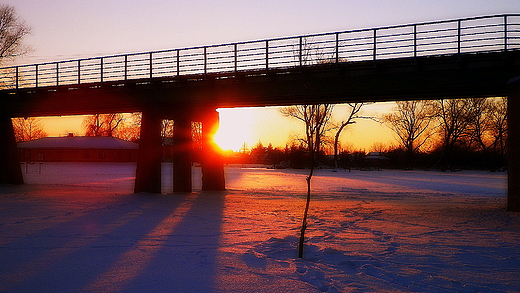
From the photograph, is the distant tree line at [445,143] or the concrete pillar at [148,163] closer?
the concrete pillar at [148,163]

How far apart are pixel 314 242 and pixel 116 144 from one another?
6362cm

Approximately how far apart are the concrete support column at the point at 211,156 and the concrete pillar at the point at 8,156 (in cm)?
1444

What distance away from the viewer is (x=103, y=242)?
350 inches

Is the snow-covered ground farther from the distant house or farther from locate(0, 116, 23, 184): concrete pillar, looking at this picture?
the distant house

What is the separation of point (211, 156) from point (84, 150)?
54515mm

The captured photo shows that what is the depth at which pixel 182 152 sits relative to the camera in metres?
21.2

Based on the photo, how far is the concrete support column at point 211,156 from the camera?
71.0 ft

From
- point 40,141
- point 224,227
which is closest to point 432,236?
point 224,227

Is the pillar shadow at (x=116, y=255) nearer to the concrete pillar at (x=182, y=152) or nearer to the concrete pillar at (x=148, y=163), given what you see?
the concrete pillar at (x=148, y=163)

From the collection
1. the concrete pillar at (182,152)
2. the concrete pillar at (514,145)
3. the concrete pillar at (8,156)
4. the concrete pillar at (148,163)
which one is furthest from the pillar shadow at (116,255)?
the concrete pillar at (8,156)

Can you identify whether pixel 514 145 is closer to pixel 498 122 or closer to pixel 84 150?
pixel 498 122

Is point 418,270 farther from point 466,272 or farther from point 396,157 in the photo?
point 396,157

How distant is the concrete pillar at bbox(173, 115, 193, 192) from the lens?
69.1 ft

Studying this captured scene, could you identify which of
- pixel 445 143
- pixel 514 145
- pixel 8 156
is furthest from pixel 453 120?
pixel 8 156
